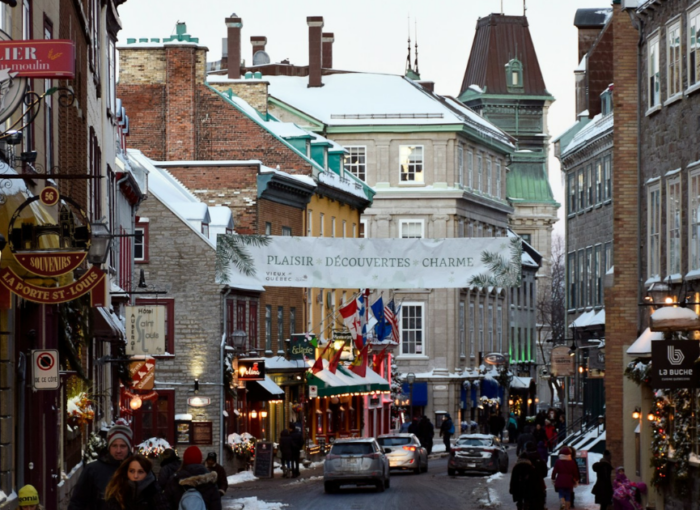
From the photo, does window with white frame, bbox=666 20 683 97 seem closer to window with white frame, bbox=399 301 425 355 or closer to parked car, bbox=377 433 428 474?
parked car, bbox=377 433 428 474

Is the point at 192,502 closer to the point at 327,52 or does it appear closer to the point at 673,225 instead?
the point at 673,225

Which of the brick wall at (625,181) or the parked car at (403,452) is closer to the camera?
the brick wall at (625,181)

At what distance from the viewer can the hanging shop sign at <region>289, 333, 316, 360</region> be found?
2167 inches

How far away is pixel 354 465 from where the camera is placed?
123 ft

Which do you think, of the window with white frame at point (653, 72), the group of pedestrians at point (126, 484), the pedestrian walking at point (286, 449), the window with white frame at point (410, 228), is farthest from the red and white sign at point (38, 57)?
the window with white frame at point (410, 228)

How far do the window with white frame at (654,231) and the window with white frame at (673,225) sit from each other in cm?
73

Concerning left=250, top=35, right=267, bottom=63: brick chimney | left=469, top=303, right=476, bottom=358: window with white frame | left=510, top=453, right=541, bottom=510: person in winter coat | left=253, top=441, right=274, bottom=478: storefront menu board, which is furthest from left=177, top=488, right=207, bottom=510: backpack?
left=250, top=35, right=267, bottom=63: brick chimney

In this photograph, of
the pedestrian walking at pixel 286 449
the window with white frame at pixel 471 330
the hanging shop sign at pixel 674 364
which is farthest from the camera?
the window with white frame at pixel 471 330

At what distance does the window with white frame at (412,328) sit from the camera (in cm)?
8269

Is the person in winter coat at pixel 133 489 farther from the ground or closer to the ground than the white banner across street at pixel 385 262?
closer to the ground

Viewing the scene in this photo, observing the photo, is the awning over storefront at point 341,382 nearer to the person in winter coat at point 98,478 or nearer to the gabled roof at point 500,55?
the person in winter coat at point 98,478

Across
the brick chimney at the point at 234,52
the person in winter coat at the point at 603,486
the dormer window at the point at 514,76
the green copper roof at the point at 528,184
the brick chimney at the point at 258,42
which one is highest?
the dormer window at the point at 514,76

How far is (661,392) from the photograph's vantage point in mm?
27391

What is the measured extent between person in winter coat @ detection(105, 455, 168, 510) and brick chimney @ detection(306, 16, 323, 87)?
67.9 meters
